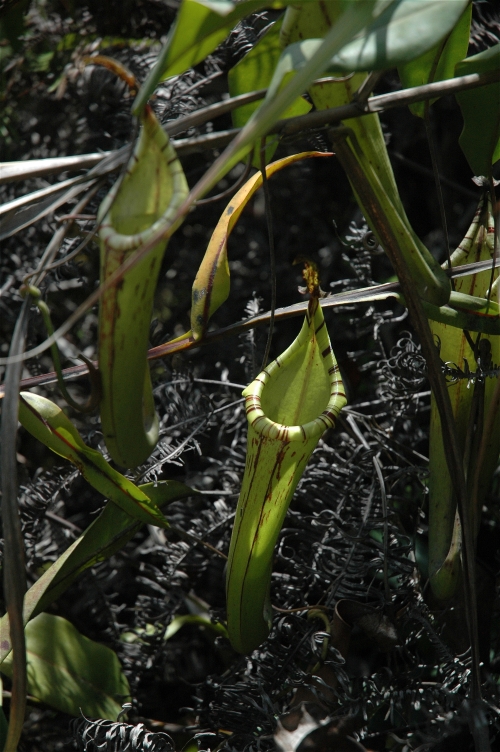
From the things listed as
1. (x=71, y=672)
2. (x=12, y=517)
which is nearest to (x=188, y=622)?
(x=71, y=672)

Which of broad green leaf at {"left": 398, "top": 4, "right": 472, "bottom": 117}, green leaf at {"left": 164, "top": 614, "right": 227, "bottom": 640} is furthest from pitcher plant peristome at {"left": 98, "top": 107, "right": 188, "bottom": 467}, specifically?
green leaf at {"left": 164, "top": 614, "right": 227, "bottom": 640}

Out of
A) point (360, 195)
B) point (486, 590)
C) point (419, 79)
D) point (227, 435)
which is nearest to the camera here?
point (360, 195)

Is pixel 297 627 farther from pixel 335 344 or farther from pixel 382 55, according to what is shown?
pixel 382 55

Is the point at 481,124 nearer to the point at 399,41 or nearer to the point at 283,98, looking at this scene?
the point at 399,41

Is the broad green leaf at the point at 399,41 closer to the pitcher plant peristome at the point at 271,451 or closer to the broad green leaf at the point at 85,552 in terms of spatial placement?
the pitcher plant peristome at the point at 271,451

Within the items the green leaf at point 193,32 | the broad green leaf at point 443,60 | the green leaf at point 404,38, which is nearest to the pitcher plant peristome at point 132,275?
the green leaf at point 193,32

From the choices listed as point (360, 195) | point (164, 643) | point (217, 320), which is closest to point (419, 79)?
point (360, 195)
